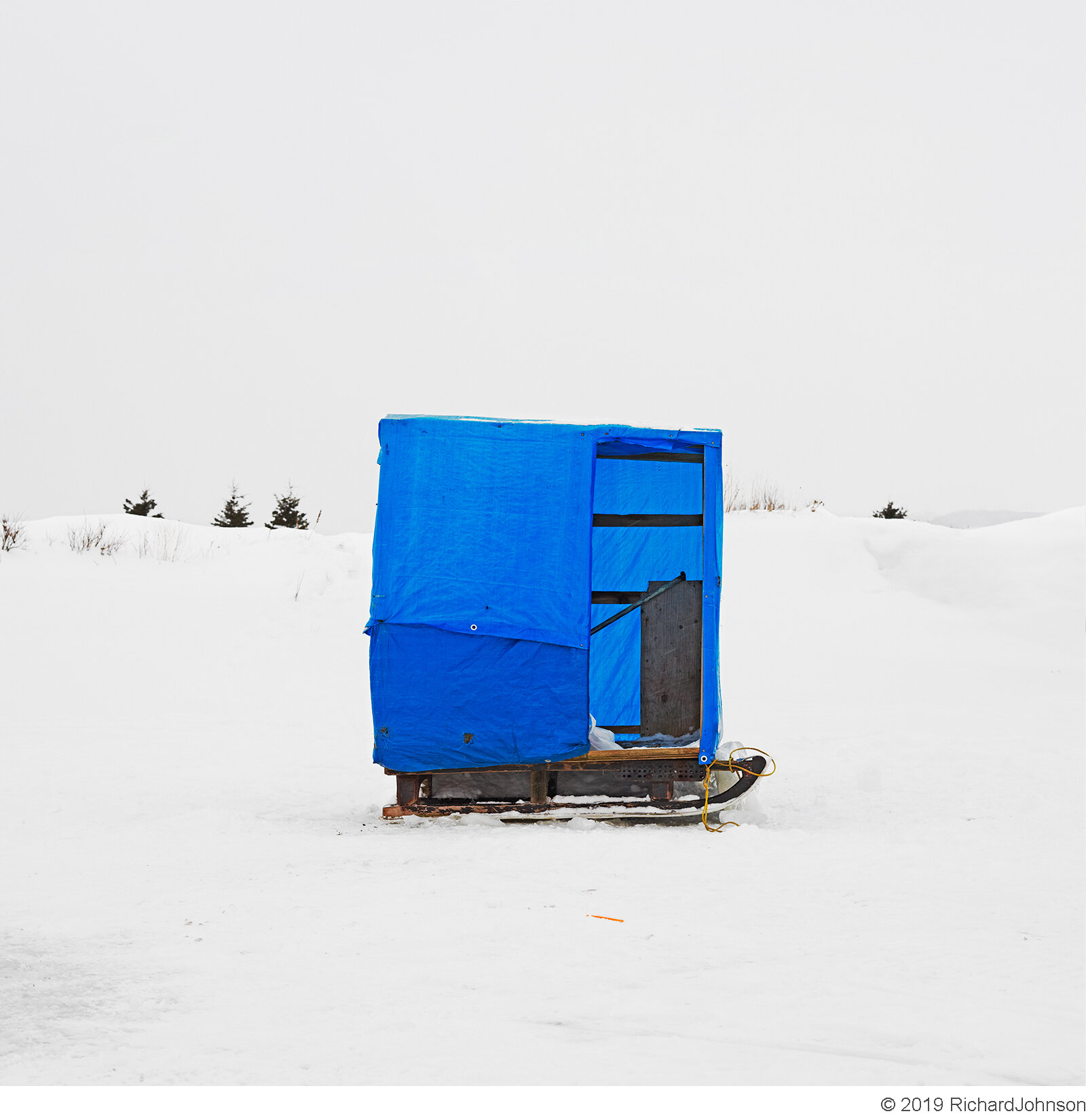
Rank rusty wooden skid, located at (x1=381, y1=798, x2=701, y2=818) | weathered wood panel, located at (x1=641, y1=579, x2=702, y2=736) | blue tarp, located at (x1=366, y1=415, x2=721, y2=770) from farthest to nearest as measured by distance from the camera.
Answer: weathered wood panel, located at (x1=641, y1=579, x2=702, y2=736) → rusty wooden skid, located at (x1=381, y1=798, x2=701, y2=818) → blue tarp, located at (x1=366, y1=415, x2=721, y2=770)

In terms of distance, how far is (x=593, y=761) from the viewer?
23.5 feet

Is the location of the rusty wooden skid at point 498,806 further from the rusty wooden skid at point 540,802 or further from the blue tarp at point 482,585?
Answer: the blue tarp at point 482,585

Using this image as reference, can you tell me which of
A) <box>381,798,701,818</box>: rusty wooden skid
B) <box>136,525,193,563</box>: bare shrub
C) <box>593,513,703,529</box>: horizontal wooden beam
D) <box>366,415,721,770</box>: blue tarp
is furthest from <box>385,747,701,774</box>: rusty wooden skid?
<box>136,525,193,563</box>: bare shrub

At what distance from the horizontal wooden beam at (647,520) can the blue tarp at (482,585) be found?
5.40 ft

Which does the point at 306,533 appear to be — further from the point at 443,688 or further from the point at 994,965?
the point at 994,965

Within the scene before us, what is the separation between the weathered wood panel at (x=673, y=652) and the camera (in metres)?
7.88

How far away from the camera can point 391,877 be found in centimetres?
543

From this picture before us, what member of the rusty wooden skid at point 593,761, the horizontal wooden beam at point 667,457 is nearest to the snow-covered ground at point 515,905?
the rusty wooden skid at point 593,761

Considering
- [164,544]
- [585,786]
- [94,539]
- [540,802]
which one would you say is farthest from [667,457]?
[94,539]

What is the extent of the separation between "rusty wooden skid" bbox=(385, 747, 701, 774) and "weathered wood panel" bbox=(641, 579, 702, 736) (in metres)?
0.73

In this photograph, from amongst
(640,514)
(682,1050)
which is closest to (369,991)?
(682,1050)

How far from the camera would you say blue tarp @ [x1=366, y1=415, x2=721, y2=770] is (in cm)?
689

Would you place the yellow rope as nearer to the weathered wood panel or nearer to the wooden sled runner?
the wooden sled runner
